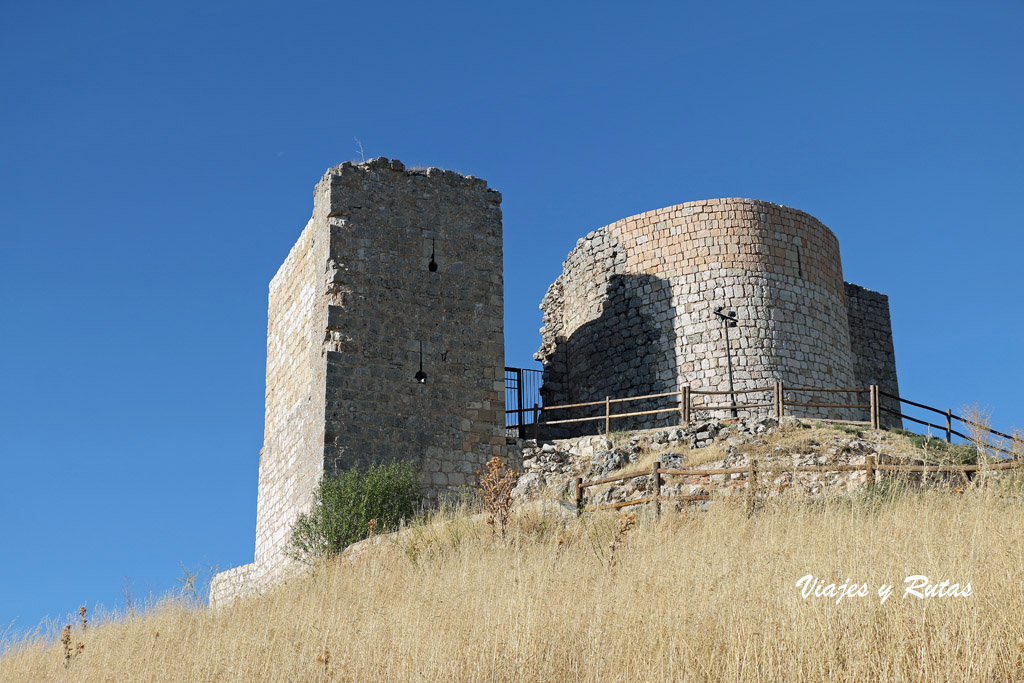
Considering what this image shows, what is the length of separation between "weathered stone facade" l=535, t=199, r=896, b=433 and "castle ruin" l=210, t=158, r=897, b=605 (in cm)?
4

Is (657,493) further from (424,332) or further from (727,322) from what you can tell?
(727,322)

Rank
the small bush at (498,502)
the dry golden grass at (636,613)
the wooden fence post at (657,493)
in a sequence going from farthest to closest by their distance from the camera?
the wooden fence post at (657,493)
the small bush at (498,502)
the dry golden grass at (636,613)

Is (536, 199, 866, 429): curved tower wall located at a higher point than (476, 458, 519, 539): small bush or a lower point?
higher

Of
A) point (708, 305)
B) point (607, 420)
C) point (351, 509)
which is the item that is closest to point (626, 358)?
point (708, 305)

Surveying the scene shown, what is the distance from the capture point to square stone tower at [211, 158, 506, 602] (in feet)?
47.7

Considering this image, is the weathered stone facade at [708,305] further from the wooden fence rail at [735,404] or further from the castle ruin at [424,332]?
the wooden fence rail at [735,404]

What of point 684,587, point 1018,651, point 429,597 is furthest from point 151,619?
point 1018,651

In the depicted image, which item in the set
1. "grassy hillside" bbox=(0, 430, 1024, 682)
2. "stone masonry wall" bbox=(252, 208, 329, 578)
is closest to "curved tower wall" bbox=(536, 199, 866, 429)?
"stone masonry wall" bbox=(252, 208, 329, 578)

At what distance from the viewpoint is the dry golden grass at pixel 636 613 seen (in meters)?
7.38

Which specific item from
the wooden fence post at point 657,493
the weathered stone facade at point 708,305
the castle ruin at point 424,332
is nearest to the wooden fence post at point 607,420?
the weathered stone facade at point 708,305

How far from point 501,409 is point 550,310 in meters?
8.28

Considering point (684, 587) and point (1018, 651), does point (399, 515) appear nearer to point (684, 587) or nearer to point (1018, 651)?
point (684, 587)

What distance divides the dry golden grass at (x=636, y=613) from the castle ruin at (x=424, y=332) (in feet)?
10.7

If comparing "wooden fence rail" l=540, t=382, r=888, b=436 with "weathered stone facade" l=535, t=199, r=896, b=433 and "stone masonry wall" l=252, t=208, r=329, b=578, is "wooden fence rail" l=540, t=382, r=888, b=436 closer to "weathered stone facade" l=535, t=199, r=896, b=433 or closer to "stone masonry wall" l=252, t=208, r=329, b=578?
"weathered stone facade" l=535, t=199, r=896, b=433
